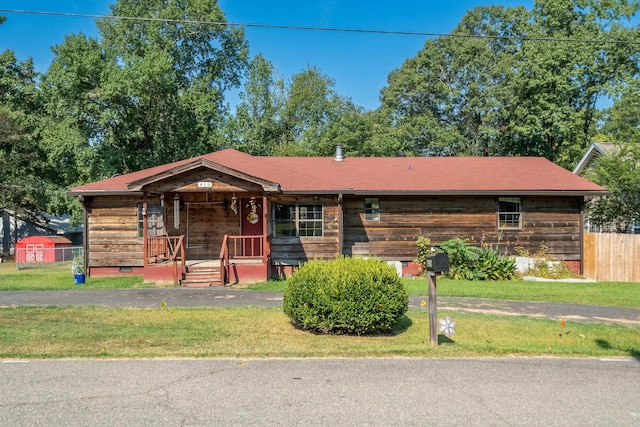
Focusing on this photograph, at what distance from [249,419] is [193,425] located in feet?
1.65

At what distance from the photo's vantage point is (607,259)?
58.7 feet

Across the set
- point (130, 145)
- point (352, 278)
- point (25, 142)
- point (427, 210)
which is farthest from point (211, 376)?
point (25, 142)

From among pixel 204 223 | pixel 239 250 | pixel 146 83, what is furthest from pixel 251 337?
pixel 146 83

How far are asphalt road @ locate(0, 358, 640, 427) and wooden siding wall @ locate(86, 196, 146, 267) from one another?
11.5 m

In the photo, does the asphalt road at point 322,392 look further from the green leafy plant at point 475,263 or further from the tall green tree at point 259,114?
the tall green tree at point 259,114

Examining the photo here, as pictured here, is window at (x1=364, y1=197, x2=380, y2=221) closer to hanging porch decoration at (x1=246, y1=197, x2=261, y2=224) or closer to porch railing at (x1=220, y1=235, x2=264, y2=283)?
hanging porch decoration at (x1=246, y1=197, x2=261, y2=224)

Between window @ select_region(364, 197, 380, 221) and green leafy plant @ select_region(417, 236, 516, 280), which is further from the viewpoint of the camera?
window @ select_region(364, 197, 380, 221)

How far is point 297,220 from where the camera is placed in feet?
57.3

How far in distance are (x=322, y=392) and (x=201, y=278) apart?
1019cm

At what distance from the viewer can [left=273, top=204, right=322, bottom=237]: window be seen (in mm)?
17438

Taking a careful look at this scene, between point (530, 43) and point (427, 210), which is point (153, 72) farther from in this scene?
point (530, 43)

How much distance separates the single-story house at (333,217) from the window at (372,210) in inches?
1.4

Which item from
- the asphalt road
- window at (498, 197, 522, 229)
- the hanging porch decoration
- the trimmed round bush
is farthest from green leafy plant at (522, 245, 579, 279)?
the asphalt road

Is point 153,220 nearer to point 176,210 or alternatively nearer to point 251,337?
point 176,210
